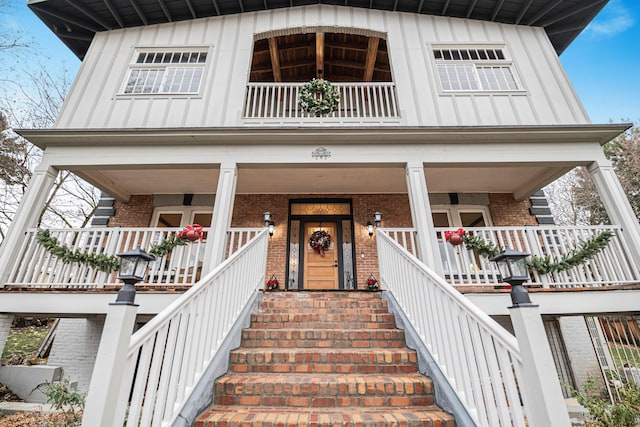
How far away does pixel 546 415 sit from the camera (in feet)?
4.52

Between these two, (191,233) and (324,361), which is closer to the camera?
(324,361)

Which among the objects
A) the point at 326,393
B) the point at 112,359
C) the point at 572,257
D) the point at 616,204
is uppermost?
the point at 616,204

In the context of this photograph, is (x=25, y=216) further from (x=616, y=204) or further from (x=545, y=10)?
(x=545, y=10)

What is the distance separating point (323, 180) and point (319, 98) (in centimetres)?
177

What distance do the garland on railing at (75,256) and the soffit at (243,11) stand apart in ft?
17.2

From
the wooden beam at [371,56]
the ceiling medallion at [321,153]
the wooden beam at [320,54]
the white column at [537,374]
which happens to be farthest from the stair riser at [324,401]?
the wooden beam at [371,56]

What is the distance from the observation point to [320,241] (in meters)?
6.86

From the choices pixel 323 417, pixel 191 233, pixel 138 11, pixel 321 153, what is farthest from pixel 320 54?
pixel 323 417

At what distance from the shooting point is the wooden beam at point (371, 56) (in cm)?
728

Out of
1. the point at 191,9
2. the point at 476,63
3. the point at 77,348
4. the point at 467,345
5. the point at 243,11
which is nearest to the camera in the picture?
the point at 467,345

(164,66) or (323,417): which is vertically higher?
(164,66)

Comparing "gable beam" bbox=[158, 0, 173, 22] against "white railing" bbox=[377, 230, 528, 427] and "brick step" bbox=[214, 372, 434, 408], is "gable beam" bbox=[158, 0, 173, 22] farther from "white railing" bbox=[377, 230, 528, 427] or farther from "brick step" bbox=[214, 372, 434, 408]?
"brick step" bbox=[214, 372, 434, 408]

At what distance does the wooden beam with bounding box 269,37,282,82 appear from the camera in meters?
7.28

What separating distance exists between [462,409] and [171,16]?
8868 mm
